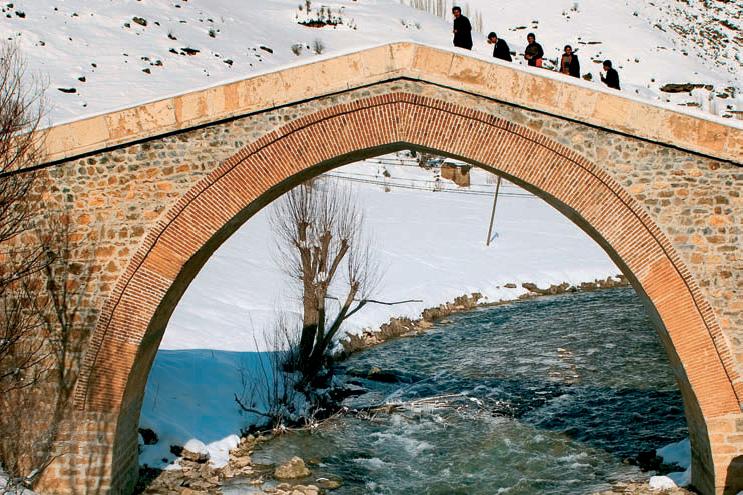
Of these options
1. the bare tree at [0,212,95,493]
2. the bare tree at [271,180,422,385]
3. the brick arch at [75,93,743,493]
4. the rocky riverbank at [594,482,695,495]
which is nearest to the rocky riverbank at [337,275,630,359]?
the bare tree at [271,180,422,385]

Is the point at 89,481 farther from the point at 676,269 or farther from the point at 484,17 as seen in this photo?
the point at 484,17

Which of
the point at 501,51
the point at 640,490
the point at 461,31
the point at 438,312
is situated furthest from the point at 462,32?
the point at 438,312

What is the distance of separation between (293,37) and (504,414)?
93.1 feet

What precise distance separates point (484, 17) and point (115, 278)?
41.5 m

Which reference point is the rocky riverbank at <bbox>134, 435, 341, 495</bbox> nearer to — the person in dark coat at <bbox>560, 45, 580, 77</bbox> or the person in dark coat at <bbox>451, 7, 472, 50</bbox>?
the person in dark coat at <bbox>451, 7, 472, 50</bbox>

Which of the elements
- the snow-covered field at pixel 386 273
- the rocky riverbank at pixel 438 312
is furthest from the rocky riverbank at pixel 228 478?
the rocky riverbank at pixel 438 312

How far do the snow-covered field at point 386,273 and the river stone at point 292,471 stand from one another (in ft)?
3.13

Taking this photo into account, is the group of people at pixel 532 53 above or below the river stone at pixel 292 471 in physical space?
above

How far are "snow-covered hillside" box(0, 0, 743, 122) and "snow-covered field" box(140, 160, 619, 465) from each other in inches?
221

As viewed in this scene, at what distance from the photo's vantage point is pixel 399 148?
10359 mm

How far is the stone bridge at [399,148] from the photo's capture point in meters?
9.29

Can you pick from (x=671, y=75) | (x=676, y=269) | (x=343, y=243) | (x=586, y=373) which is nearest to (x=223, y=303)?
(x=343, y=243)

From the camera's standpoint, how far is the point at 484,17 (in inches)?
1897

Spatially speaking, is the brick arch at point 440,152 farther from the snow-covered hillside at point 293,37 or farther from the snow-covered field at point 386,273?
the snow-covered hillside at point 293,37
